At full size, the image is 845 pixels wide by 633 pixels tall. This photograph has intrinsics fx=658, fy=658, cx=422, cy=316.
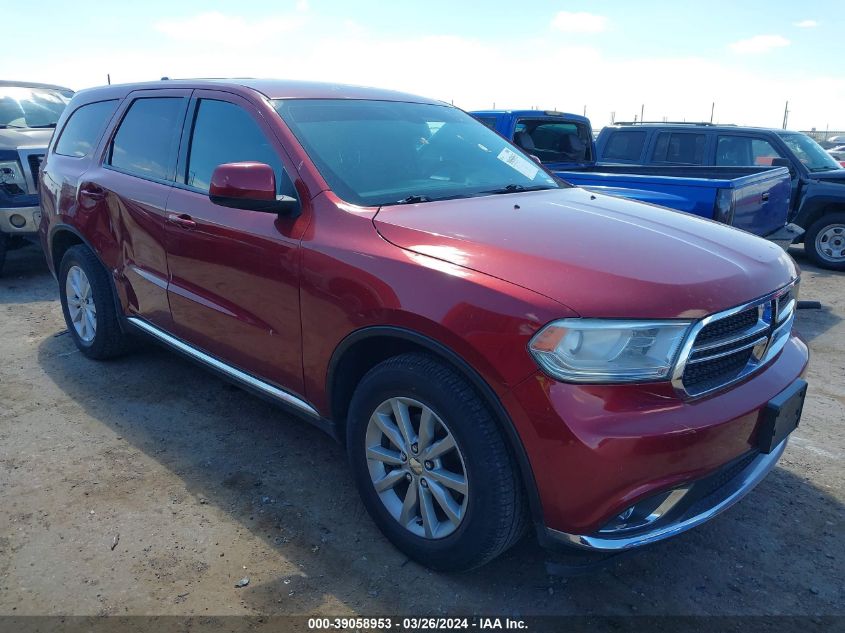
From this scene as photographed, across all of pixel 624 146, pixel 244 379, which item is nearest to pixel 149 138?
pixel 244 379

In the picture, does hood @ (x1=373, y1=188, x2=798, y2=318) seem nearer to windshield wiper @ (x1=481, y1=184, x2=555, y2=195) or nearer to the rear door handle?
windshield wiper @ (x1=481, y1=184, x2=555, y2=195)

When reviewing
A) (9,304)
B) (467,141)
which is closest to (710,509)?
(467,141)

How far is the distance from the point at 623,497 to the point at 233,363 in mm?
2047

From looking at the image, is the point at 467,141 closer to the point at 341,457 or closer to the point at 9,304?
the point at 341,457

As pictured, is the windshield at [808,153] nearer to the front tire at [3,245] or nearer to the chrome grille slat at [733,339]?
the chrome grille slat at [733,339]

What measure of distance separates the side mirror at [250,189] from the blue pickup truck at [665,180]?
6.74 feet

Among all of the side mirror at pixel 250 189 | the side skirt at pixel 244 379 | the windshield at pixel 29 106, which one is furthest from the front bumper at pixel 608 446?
the windshield at pixel 29 106

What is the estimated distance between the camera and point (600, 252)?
2.31 metres

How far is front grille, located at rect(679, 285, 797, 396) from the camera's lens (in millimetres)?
2111

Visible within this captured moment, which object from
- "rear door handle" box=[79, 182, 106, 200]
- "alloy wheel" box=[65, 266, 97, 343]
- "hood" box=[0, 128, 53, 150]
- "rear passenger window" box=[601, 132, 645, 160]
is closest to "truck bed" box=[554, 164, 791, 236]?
"rear passenger window" box=[601, 132, 645, 160]

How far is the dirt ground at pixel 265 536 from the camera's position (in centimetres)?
240

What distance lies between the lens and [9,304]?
623cm

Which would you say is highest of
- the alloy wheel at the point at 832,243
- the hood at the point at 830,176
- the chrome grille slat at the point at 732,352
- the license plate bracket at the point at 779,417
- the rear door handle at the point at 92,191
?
the rear door handle at the point at 92,191

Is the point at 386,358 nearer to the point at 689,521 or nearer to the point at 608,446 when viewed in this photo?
the point at 608,446
